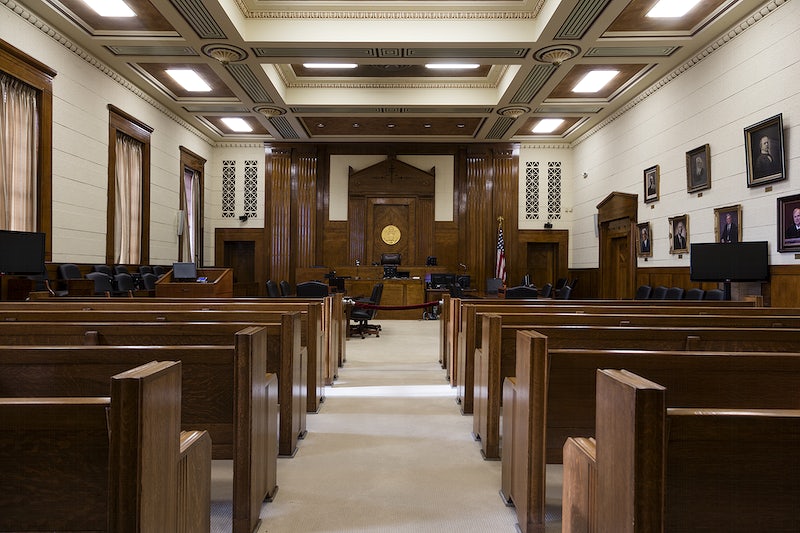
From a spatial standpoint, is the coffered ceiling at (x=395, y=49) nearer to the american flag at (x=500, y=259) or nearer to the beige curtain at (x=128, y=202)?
the beige curtain at (x=128, y=202)

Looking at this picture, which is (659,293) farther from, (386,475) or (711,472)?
(711,472)

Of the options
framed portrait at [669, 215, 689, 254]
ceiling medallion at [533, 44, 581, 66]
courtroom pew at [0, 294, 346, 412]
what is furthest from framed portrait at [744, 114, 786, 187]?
courtroom pew at [0, 294, 346, 412]

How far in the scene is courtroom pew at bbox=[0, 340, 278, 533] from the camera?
1676 millimetres

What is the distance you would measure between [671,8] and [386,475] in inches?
278

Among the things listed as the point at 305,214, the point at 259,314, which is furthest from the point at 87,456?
the point at 305,214

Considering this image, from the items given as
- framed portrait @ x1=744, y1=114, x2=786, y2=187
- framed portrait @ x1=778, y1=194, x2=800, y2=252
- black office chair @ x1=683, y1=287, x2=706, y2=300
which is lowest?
black office chair @ x1=683, y1=287, x2=706, y2=300

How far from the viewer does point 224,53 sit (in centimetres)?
771

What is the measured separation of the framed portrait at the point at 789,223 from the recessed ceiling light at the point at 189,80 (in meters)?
9.01

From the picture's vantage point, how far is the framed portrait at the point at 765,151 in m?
5.83

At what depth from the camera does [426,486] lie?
2480mm

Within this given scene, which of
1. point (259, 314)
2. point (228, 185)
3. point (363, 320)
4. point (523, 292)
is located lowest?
point (363, 320)

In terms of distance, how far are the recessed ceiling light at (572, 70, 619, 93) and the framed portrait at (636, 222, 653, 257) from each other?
2.70 m

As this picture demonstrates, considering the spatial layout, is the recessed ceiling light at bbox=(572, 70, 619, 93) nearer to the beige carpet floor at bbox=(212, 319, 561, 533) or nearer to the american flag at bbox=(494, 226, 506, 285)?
the american flag at bbox=(494, 226, 506, 285)

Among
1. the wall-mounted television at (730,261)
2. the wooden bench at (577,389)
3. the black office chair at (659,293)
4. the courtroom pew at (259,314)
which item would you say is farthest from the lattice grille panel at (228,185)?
the wooden bench at (577,389)
